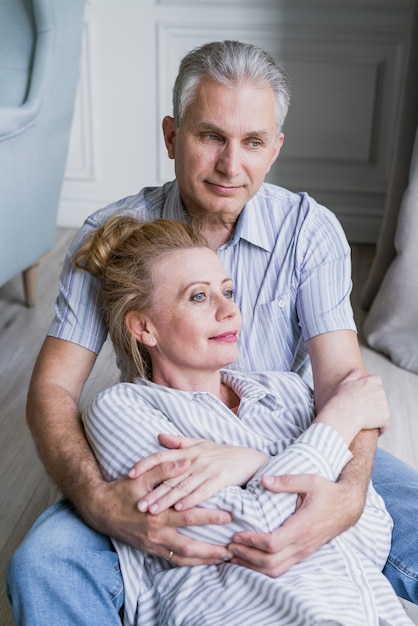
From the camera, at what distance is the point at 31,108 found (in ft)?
8.21

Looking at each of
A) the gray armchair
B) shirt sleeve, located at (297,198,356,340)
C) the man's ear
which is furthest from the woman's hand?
the gray armchair

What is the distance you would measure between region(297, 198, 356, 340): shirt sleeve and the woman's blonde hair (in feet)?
0.70

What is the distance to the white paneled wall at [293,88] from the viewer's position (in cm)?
332

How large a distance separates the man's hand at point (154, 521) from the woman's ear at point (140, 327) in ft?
0.86

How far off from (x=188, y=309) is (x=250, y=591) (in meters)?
0.46

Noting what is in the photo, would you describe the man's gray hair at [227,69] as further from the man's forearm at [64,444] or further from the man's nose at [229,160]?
the man's forearm at [64,444]

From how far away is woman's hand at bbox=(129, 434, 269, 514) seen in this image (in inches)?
47.6

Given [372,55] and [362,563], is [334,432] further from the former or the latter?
[372,55]

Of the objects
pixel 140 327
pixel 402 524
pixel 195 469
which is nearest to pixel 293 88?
pixel 140 327

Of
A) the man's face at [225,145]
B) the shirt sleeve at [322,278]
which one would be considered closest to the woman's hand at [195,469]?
the shirt sleeve at [322,278]

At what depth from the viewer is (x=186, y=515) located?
1.20 m

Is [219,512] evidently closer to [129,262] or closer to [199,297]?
[199,297]

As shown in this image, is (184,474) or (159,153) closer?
(184,474)

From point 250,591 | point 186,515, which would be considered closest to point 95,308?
point 186,515
